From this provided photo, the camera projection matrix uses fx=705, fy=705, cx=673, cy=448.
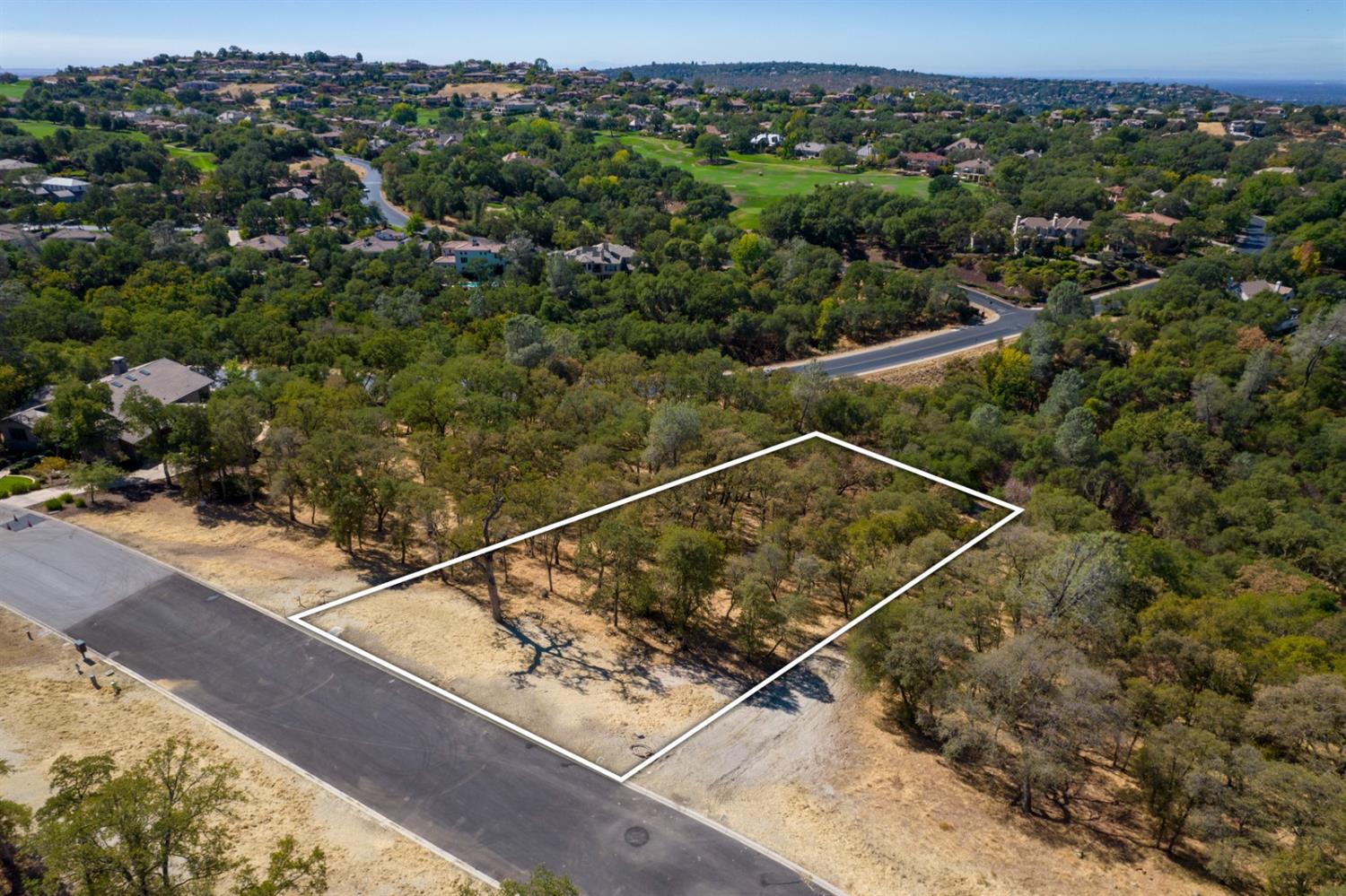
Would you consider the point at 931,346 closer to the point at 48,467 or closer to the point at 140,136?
the point at 48,467

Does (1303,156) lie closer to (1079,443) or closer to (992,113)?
(992,113)

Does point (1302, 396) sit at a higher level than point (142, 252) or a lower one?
lower

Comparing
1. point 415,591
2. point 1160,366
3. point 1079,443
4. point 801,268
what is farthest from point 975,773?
point 801,268

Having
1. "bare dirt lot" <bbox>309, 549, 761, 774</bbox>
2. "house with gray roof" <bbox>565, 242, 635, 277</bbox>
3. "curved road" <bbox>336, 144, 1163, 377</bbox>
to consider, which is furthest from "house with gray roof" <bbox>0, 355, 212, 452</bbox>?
"house with gray roof" <bbox>565, 242, 635, 277</bbox>

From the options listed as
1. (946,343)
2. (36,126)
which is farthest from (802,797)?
(36,126)

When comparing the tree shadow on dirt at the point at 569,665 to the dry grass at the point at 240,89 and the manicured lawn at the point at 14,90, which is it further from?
the dry grass at the point at 240,89
